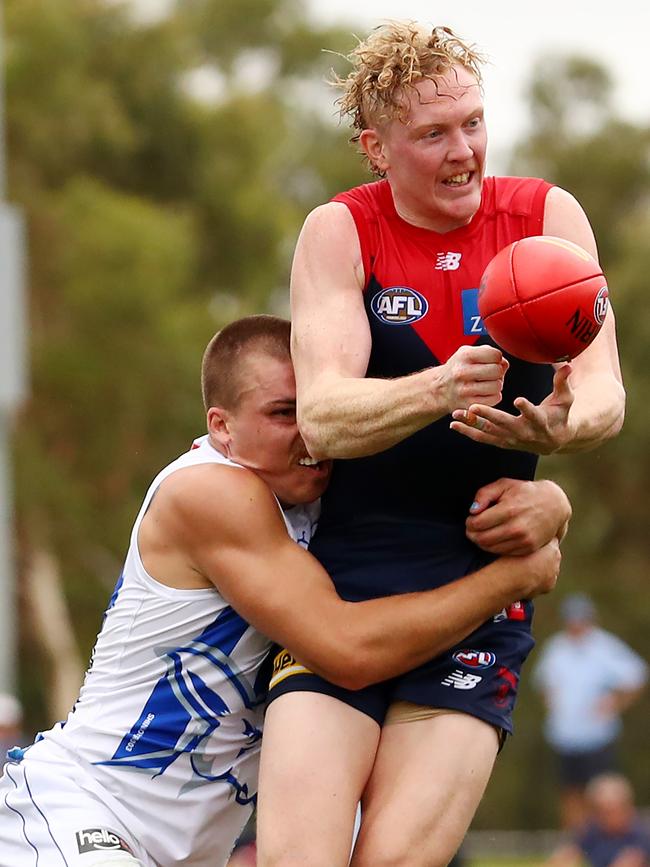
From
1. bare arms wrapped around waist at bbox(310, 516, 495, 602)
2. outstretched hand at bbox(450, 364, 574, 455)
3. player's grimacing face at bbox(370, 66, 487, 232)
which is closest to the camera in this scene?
outstretched hand at bbox(450, 364, 574, 455)

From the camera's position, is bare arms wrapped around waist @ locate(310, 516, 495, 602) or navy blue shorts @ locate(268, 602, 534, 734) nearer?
navy blue shorts @ locate(268, 602, 534, 734)

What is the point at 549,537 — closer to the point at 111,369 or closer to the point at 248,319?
the point at 248,319

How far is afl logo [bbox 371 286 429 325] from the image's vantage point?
16.1ft

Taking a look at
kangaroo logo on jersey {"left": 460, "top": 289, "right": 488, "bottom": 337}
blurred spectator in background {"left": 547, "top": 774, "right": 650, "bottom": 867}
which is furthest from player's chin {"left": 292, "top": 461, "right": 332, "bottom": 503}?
blurred spectator in background {"left": 547, "top": 774, "right": 650, "bottom": 867}

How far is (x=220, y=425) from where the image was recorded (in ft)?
17.4

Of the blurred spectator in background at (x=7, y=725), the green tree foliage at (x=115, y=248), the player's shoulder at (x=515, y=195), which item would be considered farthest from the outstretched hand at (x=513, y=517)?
the green tree foliage at (x=115, y=248)

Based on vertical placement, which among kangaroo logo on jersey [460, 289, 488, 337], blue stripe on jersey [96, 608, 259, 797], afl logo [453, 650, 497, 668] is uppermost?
kangaroo logo on jersey [460, 289, 488, 337]

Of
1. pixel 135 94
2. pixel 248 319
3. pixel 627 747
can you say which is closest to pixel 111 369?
pixel 135 94

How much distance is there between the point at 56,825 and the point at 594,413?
205 centimetres

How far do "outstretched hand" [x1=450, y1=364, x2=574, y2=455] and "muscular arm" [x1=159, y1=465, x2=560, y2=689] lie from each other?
685 millimetres

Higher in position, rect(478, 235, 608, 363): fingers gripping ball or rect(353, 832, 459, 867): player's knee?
rect(478, 235, 608, 363): fingers gripping ball

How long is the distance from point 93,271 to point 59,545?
4.27 meters

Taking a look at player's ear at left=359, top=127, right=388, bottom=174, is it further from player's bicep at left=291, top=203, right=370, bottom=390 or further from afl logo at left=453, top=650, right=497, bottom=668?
afl logo at left=453, top=650, right=497, bottom=668

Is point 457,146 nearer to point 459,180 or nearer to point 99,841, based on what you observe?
point 459,180
